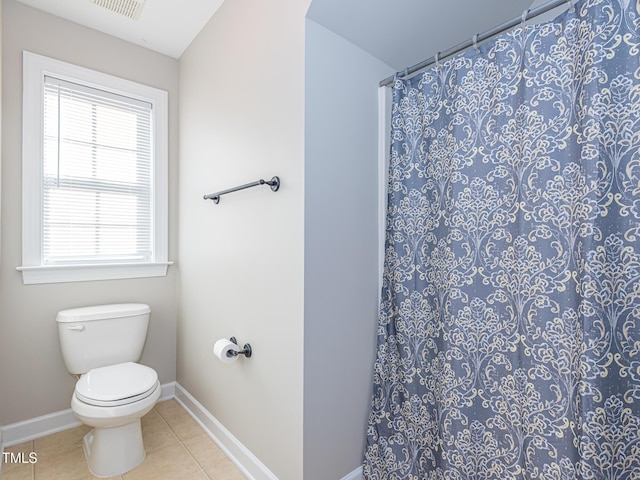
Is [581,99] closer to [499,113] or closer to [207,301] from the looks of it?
[499,113]

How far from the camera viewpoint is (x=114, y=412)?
1485 mm

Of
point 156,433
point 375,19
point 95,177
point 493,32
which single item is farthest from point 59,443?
point 493,32

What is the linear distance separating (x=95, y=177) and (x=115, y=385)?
1279mm

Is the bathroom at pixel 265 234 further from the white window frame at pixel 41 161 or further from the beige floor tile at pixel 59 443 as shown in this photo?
the beige floor tile at pixel 59 443

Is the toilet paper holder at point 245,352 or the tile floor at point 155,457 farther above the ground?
the toilet paper holder at point 245,352

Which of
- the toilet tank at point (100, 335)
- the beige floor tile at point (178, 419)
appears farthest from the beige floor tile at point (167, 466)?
the toilet tank at point (100, 335)

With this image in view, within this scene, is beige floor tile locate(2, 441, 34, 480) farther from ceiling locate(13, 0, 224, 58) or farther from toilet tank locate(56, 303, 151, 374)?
ceiling locate(13, 0, 224, 58)

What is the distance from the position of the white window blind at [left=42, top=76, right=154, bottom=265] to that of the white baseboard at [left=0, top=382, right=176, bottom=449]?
90cm

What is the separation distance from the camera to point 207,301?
77.1 inches

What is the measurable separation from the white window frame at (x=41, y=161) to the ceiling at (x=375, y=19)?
311 mm

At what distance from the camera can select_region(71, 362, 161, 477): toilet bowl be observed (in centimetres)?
149

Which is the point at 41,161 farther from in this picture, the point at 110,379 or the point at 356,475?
the point at 356,475

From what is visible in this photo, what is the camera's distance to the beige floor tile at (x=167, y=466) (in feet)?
5.19

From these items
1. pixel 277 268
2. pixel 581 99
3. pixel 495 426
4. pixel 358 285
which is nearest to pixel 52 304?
pixel 277 268
